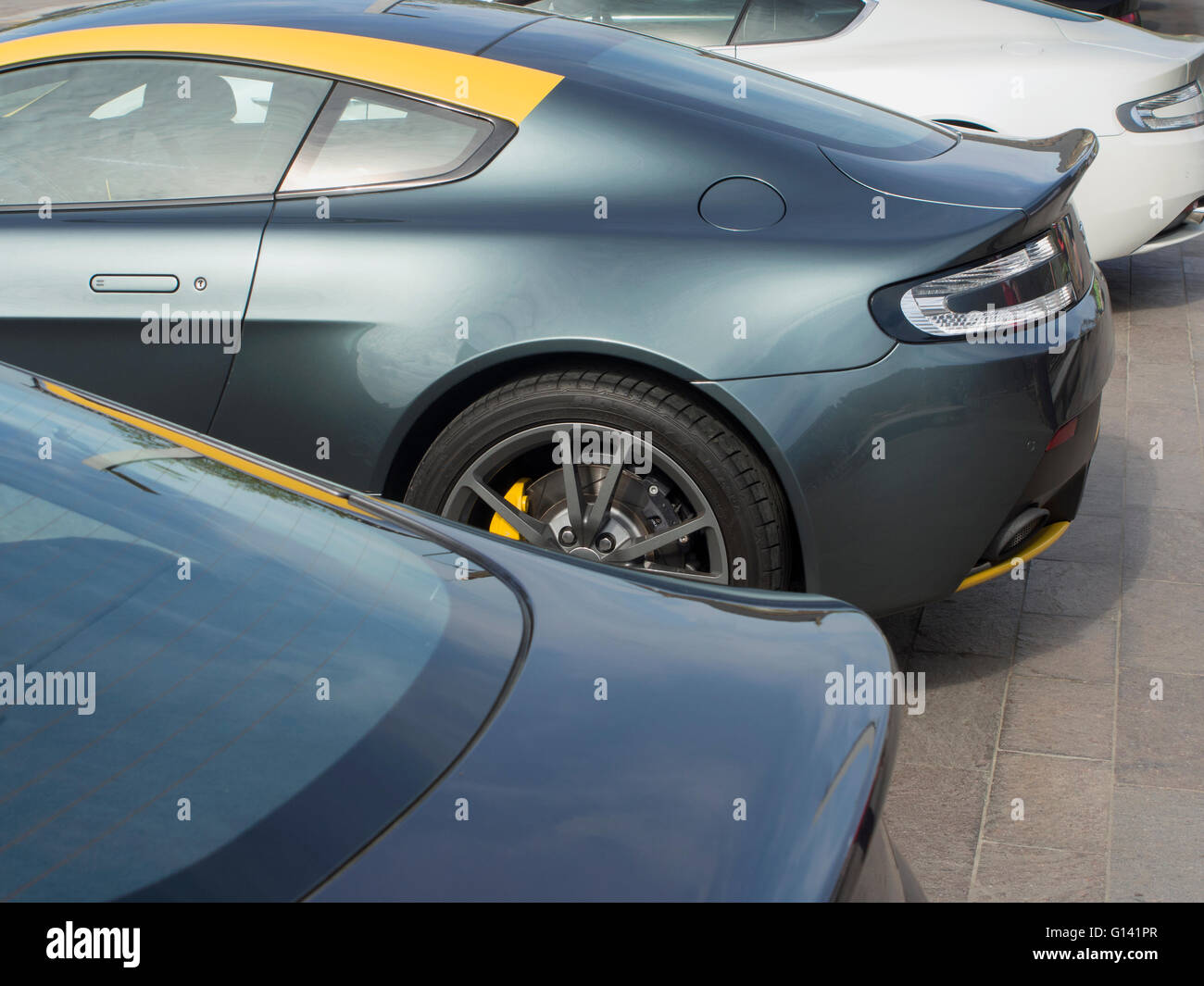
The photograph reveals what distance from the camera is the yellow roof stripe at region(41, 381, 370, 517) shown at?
71.9 inches

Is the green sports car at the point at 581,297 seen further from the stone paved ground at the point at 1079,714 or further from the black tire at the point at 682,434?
the stone paved ground at the point at 1079,714

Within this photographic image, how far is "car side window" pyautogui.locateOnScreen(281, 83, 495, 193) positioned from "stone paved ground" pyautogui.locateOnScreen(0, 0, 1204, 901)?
175cm

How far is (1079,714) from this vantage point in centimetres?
317

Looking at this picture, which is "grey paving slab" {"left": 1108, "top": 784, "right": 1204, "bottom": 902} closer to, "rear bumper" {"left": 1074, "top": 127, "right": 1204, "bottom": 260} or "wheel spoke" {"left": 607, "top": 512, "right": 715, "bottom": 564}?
"wheel spoke" {"left": 607, "top": 512, "right": 715, "bottom": 564}

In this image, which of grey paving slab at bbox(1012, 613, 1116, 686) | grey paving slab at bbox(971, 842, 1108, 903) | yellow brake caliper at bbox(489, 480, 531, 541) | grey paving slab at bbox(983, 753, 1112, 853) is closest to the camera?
grey paving slab at bbox(971, 842, 1108, 903)

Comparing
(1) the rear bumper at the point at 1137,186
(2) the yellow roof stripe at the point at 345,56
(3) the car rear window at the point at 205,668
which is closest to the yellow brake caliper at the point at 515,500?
(2) the yellow roof stripe at the point at 345,56

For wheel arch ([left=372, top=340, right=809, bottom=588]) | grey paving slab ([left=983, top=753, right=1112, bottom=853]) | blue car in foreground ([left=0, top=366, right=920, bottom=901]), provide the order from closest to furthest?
1. blue car in foreground ([left=0, top=366, right=920, bottom=901])
2. grey paving slab ([left=983, top=753, right=1112, bottom=853])
3. wheel arch ([left=372, top=340, right=809, bottom=588])

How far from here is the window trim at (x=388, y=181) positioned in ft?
9.90

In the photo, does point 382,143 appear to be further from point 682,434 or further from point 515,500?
point 682,434

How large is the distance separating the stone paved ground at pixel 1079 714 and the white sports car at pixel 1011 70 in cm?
171

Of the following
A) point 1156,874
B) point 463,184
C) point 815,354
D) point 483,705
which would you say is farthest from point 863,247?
point 483,705

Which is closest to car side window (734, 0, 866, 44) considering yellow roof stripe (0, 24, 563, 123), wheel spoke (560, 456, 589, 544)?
yellow roof stripe (0, 24, 563, 123)
